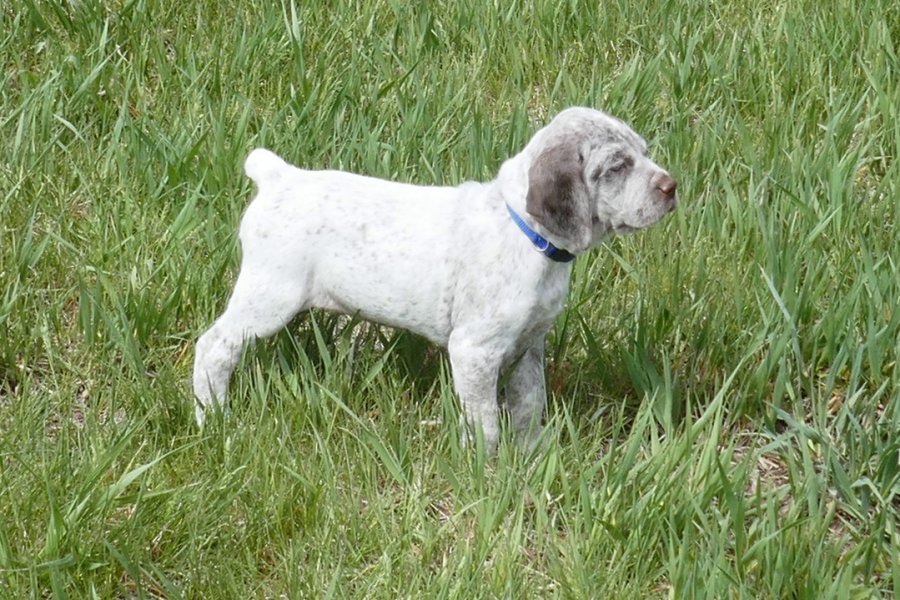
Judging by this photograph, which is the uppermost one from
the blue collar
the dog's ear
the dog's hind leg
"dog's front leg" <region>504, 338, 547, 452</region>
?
the dog's ear

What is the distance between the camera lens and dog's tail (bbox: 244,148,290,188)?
3.75 meters

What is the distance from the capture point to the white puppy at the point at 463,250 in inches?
132

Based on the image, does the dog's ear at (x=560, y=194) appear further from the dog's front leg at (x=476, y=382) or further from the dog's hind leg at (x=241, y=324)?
the dog's hind leg at (x=241, y=324)

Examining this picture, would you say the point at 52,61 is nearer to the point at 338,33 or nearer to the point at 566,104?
the point at 338,33

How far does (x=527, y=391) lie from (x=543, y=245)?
51 centimetres

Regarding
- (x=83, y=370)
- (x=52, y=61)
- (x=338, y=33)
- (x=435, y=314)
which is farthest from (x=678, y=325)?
(x=52, y=61)

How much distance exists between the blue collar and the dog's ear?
74 mm

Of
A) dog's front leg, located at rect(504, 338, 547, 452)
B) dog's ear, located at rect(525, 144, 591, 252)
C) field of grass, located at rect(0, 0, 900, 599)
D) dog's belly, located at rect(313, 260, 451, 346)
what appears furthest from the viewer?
dog's front leg, located at rect(504, 338, 547, 452)

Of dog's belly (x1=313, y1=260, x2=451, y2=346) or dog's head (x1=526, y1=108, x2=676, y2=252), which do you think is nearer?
dog's head (x1=526, y1=108, x2=676, y2=252)

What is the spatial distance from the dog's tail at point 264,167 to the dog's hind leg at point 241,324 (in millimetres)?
271

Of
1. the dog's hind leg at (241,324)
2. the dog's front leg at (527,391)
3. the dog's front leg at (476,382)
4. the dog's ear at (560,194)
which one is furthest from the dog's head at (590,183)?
the dog's hind leg at (241,324)

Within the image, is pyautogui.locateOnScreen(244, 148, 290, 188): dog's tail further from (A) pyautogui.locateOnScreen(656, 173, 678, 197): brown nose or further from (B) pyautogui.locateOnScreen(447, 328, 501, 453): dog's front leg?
(A) pyautogui.locateOnScreen(656, 173, 678, 197): brown nose

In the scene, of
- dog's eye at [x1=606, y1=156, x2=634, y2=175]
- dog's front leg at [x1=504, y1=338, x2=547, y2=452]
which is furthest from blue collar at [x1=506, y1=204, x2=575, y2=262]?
dog's front leg at [x1=504, y1=338, x2=547, y2=452]

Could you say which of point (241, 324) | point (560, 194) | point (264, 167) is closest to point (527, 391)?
point (560, 194)
